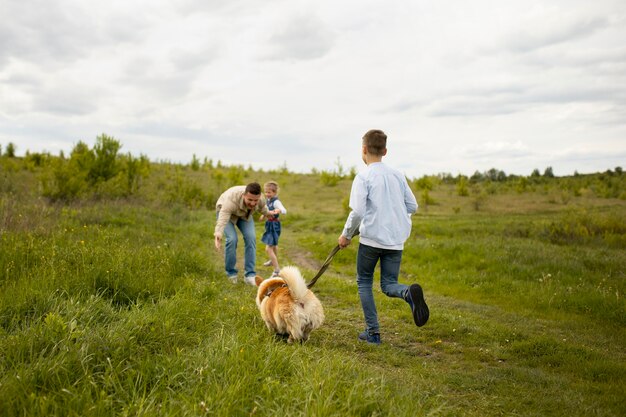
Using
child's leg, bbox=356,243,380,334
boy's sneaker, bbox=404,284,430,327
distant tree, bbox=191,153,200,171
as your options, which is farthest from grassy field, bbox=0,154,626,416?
distant tree, bbox=191,153,200,171

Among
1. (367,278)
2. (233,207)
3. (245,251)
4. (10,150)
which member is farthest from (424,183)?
(10,150)

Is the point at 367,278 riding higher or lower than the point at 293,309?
higher

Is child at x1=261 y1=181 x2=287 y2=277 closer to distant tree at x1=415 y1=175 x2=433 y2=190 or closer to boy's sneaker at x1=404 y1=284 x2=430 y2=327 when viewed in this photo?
boy's sneaker at x1=404 y1=284 x2=430 y2=327

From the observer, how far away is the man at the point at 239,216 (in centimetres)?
760

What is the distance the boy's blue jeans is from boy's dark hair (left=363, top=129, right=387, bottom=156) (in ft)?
3.74

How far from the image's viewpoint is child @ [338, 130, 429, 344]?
15.7 feet

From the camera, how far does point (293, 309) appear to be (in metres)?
4.55

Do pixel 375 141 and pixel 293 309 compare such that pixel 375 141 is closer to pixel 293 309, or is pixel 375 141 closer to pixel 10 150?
pixel 293 309

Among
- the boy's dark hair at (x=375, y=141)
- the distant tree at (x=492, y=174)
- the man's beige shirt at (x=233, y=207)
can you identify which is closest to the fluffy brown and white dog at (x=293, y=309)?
the boy's dark hair at (x=375, y=141)

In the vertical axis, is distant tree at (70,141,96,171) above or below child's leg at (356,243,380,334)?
above

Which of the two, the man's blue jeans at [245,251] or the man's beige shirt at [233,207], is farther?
the man's blue jeans at [245,251]

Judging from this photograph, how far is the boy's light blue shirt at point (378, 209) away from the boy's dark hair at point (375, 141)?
17 centimetres

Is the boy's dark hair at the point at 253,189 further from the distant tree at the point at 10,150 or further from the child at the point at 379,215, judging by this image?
the distant tree at the point at 10,150

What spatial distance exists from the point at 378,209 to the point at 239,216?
13.0 feet
